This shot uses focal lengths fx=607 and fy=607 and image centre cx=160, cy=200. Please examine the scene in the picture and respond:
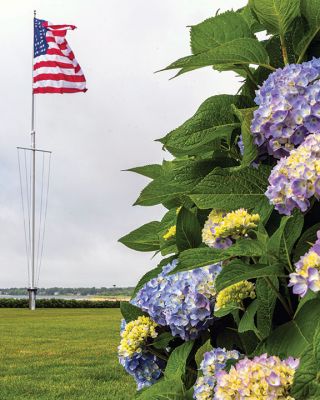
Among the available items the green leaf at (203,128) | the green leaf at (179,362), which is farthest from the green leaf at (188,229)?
the green leaf at (179,362)

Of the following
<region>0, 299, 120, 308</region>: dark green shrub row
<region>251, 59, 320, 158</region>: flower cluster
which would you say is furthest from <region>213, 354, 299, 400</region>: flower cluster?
<region>0, 299, 120, 308</region>: dark green shrub row

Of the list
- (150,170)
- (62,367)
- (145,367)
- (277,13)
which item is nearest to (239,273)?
(277,13)

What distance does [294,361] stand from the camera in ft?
3.43

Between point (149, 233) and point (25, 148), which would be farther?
point (25, 148)

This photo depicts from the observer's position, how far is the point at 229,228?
124cm

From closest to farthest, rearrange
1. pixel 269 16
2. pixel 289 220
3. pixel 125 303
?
pixel 289 220, pixel 269 16, pixel 125 303

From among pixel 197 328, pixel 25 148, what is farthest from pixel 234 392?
pixel 25 148

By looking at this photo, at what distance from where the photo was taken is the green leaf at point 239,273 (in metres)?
1.05

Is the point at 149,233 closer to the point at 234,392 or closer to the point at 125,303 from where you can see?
the point at 125,303

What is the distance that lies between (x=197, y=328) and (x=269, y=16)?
0.76 meters

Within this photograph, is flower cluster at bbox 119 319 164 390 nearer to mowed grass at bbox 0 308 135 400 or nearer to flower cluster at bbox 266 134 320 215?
flower cluster at bbox 266 134 320 215

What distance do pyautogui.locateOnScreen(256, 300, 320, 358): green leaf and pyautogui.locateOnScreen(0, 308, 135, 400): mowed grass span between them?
607 cm

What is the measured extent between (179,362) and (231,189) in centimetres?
47

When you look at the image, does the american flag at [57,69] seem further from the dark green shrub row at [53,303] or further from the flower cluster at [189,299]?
the flower cluster at [189,299]
